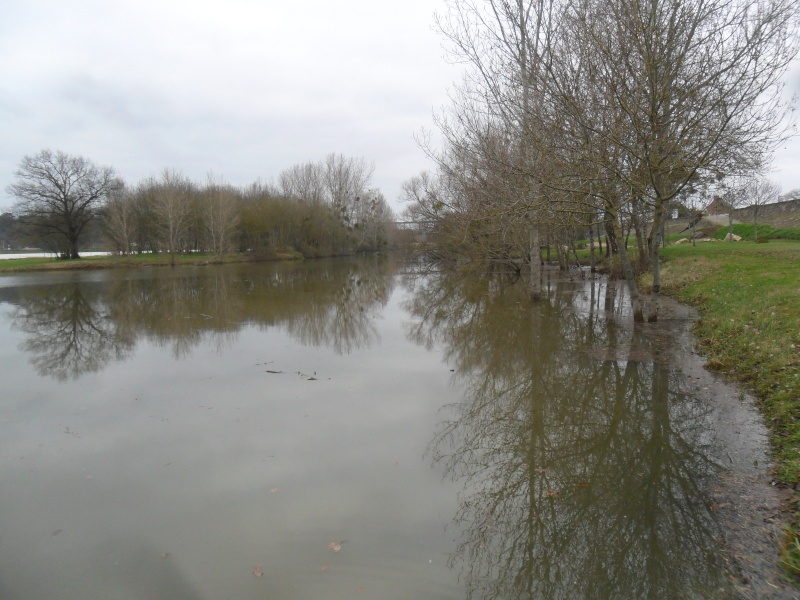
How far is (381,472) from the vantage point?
16.7ft

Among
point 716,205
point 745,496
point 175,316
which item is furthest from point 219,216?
point 745,496

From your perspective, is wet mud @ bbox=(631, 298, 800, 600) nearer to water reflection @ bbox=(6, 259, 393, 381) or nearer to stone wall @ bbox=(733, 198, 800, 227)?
water reflection @ bbox=(6, 259, 393, 381)

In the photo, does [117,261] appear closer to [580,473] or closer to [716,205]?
[716,205]

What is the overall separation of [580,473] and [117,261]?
166 feet

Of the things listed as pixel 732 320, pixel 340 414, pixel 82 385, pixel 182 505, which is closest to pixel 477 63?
pixel 732 320

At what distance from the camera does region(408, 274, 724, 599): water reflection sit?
3.53 meters

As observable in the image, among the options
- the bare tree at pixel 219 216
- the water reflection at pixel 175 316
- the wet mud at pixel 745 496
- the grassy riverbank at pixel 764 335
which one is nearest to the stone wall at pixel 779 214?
the grassy riverbank at pixel 764 335

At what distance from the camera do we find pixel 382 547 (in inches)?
152

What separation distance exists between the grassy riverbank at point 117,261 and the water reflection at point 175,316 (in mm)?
18744

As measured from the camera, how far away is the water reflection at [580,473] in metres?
3.53

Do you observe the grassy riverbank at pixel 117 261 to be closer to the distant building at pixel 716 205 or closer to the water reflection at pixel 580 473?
the distant building at pixel 716 205

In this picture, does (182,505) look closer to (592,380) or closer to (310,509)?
(310,509)

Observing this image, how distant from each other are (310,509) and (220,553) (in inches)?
34.0

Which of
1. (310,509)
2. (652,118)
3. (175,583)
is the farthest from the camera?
(652,118)
